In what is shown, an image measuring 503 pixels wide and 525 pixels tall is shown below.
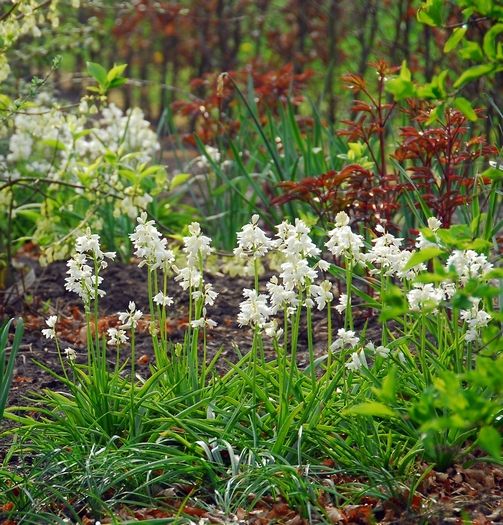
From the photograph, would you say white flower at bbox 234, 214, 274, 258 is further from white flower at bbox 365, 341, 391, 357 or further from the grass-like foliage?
white flower at bbox 365, 341, 391, 357

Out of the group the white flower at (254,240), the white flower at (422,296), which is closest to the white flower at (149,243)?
the white flower at (254,240)

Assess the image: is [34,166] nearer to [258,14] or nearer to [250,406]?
[250,406]

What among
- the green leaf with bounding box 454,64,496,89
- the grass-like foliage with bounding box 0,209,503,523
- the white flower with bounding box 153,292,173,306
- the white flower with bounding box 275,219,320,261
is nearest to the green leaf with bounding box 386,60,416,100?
the green leaf with bounding box 454,64,496,89

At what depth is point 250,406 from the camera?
11.0 feet

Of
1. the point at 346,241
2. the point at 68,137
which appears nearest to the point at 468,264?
the point at 346,241

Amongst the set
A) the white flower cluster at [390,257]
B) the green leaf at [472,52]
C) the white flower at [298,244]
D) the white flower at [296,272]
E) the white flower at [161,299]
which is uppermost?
the green leaf at [472,52]

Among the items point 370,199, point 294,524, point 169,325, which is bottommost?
point 169,325

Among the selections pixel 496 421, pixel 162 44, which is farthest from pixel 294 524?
pixel 162 44

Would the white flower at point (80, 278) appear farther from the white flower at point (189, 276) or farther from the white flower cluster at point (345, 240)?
the white flower cluster at point (345, 240)

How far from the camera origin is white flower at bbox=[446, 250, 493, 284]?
3273 mm

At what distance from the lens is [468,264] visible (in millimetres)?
3389

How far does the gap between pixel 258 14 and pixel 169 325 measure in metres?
6.95

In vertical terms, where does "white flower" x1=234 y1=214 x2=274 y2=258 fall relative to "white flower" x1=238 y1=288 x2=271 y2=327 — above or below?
above

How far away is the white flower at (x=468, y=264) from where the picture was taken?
129 inches
